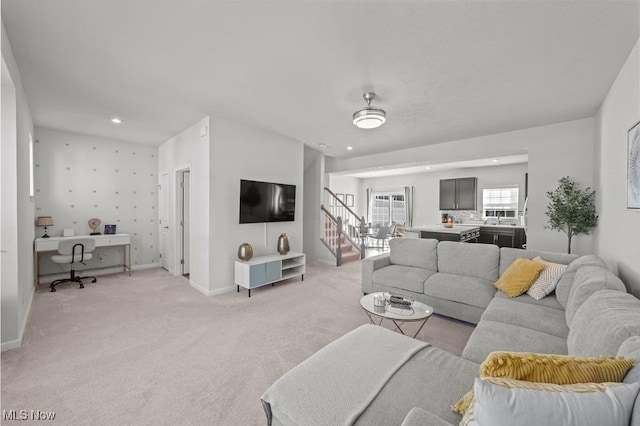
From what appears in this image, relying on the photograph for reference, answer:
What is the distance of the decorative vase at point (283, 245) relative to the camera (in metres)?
4.77

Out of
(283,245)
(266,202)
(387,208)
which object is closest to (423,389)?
(283,245)

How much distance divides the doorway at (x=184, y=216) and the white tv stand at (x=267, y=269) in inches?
60.8

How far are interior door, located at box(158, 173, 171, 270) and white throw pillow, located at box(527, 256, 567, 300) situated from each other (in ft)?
19.1

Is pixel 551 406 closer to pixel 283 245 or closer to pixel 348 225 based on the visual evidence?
pixel 283 245

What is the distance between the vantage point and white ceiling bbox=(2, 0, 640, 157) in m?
1.83

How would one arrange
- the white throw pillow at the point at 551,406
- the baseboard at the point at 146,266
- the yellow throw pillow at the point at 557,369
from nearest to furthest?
the white throw pillow at the point at 551,406 → the yellow throw pillow at the point at 557,369 → the baseboard at the point at 146,266

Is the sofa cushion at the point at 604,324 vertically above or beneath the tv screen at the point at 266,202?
beneath

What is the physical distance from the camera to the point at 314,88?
9.76 feet

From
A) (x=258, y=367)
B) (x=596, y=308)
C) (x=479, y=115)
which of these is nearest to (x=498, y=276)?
(x=596, y=308)

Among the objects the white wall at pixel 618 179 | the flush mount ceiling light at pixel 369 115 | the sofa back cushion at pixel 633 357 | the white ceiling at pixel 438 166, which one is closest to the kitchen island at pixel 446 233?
the white ceiling at pixel 438 166

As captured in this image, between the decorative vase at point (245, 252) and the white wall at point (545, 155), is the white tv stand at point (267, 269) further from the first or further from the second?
the white wall at point (545, 155)

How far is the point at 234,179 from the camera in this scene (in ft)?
14.1

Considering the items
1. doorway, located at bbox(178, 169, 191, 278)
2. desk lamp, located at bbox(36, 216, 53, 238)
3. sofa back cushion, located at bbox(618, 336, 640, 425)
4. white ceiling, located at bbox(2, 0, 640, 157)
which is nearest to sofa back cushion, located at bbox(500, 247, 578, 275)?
white ceiling, located at bbox(2, 0, 640, 157)

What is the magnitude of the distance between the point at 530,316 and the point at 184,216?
208 inches
